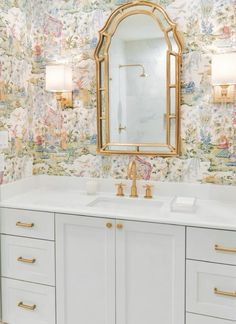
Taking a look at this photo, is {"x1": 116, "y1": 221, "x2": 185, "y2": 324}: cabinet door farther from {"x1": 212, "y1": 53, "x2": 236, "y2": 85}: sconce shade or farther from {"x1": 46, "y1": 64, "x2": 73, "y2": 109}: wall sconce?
{"x1": 46, "y1": 64, "x2": 73, "y2": 109}: wall sconce

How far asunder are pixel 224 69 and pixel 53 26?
130cm

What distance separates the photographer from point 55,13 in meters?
2.66

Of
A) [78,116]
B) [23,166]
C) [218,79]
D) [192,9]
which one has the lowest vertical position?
[23,166]

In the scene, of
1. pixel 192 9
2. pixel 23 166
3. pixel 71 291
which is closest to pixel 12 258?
pixel 71 291

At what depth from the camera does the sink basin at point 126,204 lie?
2342 millimetres

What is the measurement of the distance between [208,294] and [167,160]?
916mm

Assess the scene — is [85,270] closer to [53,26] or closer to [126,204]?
[126,204]

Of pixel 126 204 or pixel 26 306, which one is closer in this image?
pixel 26 306

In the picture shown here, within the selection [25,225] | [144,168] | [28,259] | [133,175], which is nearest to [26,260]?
[28,259]

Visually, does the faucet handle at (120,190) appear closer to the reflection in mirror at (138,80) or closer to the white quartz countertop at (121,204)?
the white quartz countertop at (121,204)

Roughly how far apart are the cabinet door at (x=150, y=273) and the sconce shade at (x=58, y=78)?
1.11 metres

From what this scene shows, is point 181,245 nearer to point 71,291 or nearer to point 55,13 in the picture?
point 71,291

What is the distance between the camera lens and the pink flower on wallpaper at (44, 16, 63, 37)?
265 centimetres

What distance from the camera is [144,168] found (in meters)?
2.51
